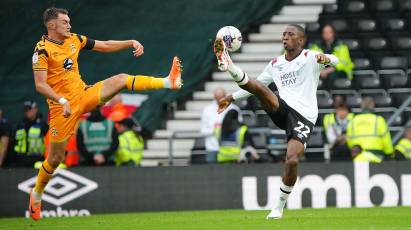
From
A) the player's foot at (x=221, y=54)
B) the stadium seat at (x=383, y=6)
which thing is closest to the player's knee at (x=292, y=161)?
the player's foot at (x=221, y=54)

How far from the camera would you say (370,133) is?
17.9 metres

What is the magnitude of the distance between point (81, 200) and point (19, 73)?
134 inches

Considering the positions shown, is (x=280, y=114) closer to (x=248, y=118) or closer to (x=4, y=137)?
(x=4, y=137)

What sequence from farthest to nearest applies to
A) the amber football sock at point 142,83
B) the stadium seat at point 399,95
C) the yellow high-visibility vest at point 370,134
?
the stadium seat at point 399,95 → the yellow high-visibility vest at point 370,134 → the amber football sock at point 142,83

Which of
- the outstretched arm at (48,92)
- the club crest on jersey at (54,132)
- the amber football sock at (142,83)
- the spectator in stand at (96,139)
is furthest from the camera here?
the spectator in stand at (96,139)

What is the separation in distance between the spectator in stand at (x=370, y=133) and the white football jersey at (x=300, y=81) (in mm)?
4800

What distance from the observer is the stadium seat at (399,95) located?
20266 mm

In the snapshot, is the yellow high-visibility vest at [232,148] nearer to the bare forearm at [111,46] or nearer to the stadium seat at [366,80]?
the stadium seat at [366,80]

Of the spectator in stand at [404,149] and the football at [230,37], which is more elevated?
the football at [230,37]

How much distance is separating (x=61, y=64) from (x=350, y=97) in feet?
27.1

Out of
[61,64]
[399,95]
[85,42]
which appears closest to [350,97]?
[399,95]

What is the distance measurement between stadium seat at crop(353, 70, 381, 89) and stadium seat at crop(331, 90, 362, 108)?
370 mm

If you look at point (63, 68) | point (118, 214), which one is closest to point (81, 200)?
point (118, 214)

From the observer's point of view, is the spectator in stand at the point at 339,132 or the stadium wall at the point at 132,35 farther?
the stadium wall at the point at 132,35
